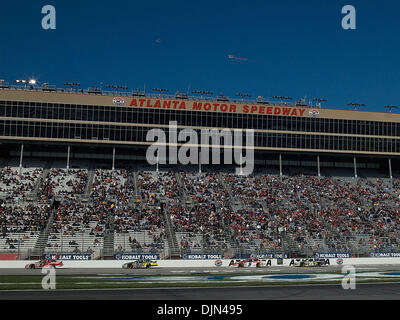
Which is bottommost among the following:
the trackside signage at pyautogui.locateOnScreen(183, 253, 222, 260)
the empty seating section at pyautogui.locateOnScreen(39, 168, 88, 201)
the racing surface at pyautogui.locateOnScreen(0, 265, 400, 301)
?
the trackside signage at pyautogui.locateOnScreen(183, 253, 222, 260)

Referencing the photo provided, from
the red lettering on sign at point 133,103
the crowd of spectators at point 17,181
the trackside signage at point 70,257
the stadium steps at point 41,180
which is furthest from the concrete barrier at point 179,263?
the red lettering on sign at point 133,103

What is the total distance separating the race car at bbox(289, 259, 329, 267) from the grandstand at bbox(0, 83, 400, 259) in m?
2.64

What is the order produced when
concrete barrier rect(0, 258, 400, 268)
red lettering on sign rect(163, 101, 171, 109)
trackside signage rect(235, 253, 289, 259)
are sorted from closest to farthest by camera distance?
concrete barrier rect(0, 258, 400, 268) → trackside signage rect(235, 253, 289, 259) → red lettering on sign rect(163, 101, 171, 109)

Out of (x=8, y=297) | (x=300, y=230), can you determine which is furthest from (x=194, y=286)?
(x=300, y=230)

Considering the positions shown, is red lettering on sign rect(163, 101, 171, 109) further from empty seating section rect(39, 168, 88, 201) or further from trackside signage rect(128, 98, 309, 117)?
empty seating section rect(39, 168, 88, 201)

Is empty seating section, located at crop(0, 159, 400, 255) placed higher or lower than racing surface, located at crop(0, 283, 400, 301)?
higher

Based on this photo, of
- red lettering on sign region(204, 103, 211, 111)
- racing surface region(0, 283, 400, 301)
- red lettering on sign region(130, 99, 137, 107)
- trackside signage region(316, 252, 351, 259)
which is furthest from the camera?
red lettering on sign region(204, 103, 211, 111)

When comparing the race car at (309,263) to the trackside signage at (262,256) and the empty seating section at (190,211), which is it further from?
the empty seating section at (190,211)

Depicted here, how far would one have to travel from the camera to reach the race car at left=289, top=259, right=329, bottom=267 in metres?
45.8

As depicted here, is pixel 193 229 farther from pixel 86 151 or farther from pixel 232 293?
pixel 232 293

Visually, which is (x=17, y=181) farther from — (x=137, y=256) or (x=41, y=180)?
(x=137, y=256)

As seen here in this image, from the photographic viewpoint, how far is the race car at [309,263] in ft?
150

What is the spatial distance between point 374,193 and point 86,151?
41.0 meters

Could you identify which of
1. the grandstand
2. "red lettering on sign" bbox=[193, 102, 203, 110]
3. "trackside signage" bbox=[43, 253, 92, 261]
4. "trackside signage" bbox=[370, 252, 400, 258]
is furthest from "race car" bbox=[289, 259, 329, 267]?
"red lettering on sign" bbox=[193, 102, 203, 110]
